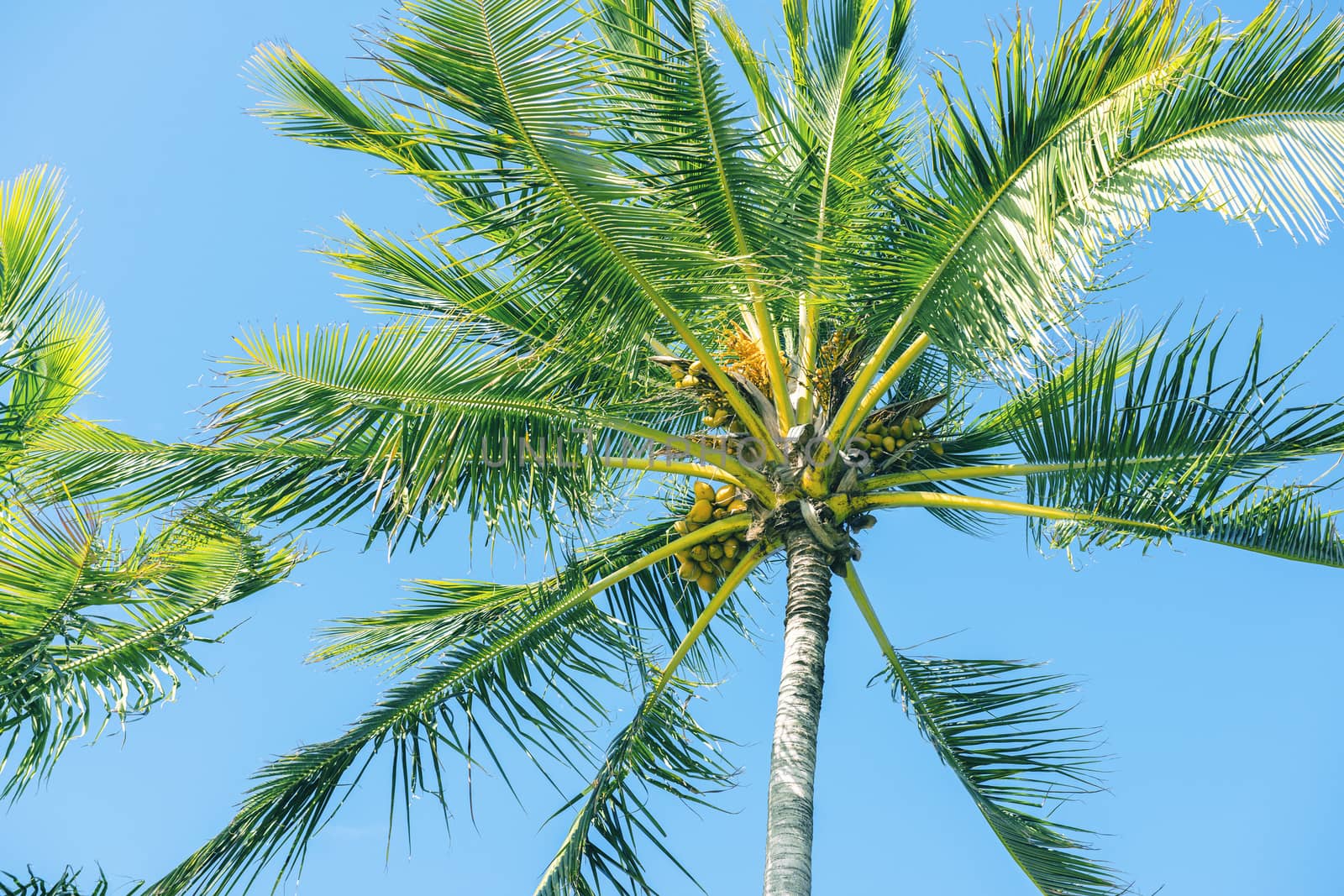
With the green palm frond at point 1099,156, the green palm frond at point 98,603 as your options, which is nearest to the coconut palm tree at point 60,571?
the green palm frond at point 98,603

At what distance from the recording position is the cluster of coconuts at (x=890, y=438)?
6805 millimetres

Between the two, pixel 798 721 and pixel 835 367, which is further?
pixel 835 367

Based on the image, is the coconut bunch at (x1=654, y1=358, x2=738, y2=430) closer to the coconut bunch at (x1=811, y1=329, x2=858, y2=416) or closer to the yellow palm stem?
the yellow palm stem

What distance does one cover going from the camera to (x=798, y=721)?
6.12 metres

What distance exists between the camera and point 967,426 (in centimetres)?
789

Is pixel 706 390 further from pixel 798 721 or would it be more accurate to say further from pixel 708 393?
pixel 798 721

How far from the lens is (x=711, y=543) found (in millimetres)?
6941

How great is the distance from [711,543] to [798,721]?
1.20 m

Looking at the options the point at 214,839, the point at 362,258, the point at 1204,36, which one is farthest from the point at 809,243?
the point at 214,839

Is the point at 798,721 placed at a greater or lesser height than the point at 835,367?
lesser

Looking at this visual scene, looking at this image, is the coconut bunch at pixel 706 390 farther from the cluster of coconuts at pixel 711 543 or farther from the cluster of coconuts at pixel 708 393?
the cluster of coconuts at pixel 711 543

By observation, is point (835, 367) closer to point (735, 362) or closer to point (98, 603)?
point (735, 362)

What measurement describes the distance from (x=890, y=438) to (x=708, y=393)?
100cm

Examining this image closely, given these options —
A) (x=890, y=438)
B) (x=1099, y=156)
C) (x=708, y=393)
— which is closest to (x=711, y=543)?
(x=708, y=393)
